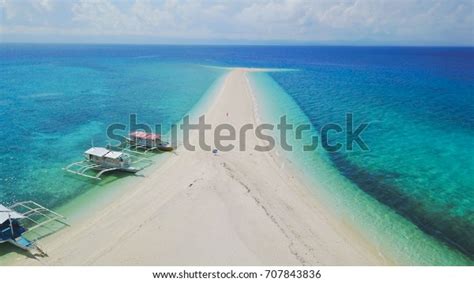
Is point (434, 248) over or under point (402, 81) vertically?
under

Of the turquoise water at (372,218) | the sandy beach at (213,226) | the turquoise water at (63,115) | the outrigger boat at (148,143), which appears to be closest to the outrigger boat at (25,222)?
the sandy beach at (213,226)

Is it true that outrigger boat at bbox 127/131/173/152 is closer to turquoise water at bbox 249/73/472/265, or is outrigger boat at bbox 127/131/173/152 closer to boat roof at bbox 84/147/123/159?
boat roof at bbox 84/147/123/159

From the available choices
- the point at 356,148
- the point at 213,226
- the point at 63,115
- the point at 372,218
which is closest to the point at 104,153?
the point at 213,226

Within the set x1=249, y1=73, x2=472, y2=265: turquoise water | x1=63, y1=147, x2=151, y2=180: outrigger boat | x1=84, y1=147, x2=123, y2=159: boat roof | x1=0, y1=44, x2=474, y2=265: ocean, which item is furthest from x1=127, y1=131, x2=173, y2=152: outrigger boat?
x1=249, y1=73, x2=472, y2=265: turquoise water

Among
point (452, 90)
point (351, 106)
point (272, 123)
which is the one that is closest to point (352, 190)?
point (272, 123)

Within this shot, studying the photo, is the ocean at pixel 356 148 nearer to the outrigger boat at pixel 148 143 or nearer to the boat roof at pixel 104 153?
the boat roof at pixel 104 153

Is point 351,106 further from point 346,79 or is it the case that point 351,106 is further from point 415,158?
point 346,79

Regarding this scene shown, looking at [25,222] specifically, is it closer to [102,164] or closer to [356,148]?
[102,164]
